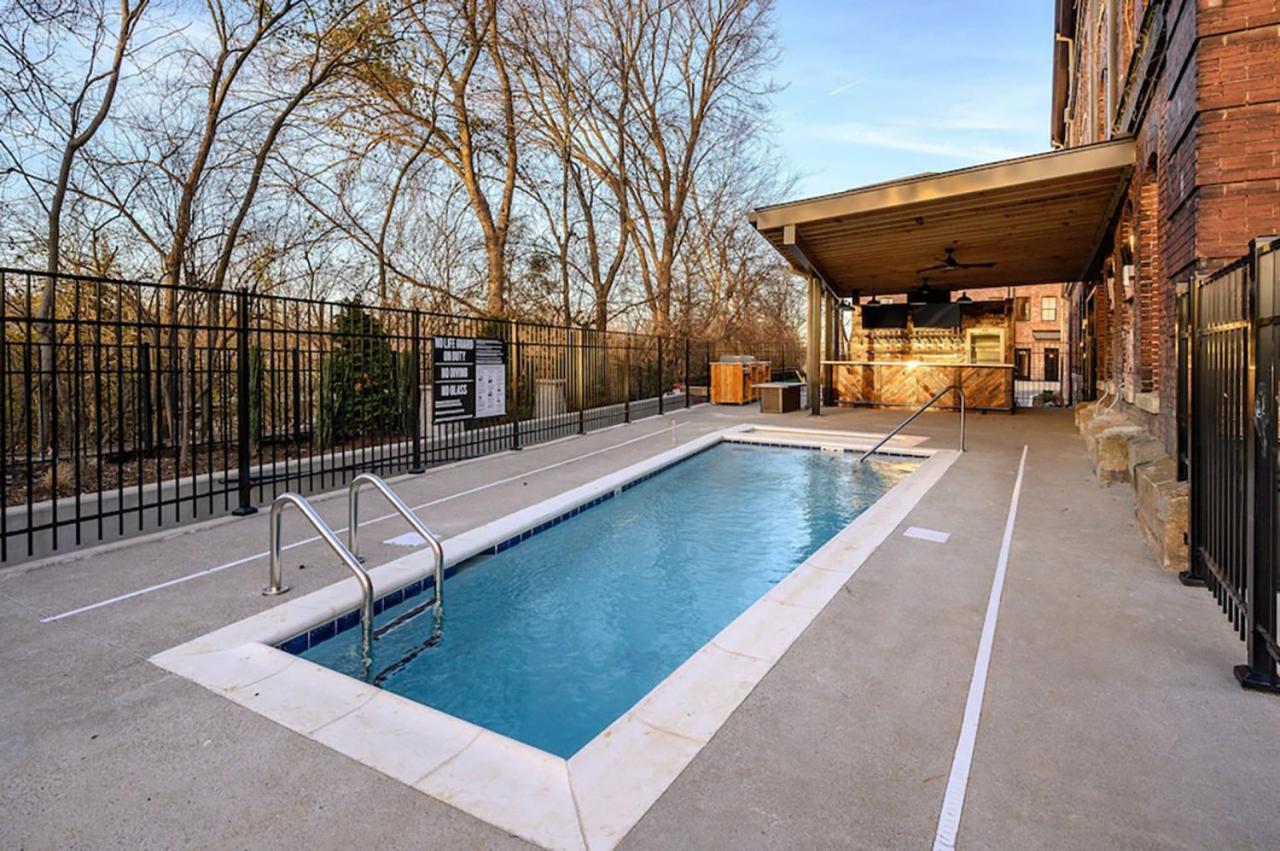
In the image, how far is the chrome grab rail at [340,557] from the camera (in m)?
2.99

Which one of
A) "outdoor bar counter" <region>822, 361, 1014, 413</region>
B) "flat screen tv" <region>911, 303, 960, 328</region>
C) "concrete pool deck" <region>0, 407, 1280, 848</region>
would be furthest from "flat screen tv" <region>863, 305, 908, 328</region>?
"concrete pool deck" <region>0, 407, 1280, 848</region>

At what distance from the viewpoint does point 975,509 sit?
18.0ft

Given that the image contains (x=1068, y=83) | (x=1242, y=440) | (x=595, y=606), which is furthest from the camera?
(x=1068, y=83)

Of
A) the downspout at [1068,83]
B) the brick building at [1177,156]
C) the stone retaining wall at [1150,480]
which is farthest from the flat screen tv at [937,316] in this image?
the stone retaining wall at [1150,480]

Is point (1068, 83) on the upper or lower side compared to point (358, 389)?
upper

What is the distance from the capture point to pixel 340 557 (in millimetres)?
3305

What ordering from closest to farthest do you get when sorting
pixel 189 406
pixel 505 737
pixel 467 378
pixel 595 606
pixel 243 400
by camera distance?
pixel 505 737, pixel 595 606, pixel 243 400, pixel 189 406, pixel 467 378

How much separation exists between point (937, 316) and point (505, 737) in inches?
611

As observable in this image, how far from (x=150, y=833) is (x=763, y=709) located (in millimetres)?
1872

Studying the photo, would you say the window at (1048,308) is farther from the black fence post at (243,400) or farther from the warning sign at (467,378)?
the black fence post at (243,400)

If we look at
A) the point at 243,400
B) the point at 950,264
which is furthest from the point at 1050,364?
the point at 243,400

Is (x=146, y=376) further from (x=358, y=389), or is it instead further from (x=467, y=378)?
(x=358, y=389)

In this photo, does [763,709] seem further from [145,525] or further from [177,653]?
[145,525]

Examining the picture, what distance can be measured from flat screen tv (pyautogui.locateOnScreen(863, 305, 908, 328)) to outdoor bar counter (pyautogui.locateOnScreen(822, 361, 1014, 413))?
1421 mm
